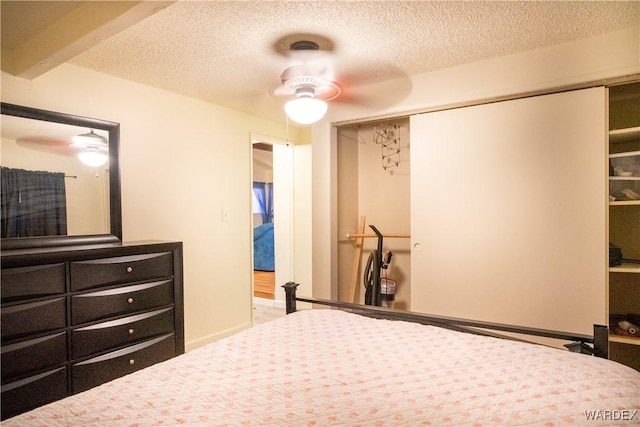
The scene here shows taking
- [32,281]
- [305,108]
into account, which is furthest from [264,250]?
[32,281]

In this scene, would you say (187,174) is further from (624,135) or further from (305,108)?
(624,135)

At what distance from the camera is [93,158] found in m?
2.49

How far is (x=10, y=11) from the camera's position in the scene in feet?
5.78

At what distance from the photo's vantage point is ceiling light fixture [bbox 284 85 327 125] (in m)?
2.22

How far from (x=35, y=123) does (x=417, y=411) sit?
2671 millimetres

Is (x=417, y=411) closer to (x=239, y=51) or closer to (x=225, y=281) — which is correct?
(x=239, y=51)

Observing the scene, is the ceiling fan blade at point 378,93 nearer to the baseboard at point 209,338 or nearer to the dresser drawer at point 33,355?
the baseboard at point 209,338

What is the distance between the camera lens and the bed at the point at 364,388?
0.95 meters

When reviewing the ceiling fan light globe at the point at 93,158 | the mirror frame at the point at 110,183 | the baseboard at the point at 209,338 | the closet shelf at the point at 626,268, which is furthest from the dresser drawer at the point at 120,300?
the closet shelf at the point at 626,268

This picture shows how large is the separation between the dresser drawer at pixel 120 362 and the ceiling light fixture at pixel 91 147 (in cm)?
132

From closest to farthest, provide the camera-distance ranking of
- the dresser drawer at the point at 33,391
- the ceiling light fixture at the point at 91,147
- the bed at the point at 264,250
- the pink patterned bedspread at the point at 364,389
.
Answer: the pink patterned bedspread at the point at 364,389 < the dresser drawer at the point at 33,391 < the ceiling light fixture at the point at 91,147 < the bed at the point at 264,250

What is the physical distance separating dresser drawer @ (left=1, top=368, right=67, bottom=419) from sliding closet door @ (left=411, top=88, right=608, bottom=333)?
239cm

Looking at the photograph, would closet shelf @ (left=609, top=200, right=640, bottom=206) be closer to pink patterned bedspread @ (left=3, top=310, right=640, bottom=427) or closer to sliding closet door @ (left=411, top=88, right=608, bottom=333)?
sliding closet door @ (left=411, top=88, right=608, bottom=333)

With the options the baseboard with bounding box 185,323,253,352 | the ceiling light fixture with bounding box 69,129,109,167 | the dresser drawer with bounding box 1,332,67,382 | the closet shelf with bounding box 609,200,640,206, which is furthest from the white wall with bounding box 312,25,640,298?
the dresser drawer with bounding box 1,332,67,382
